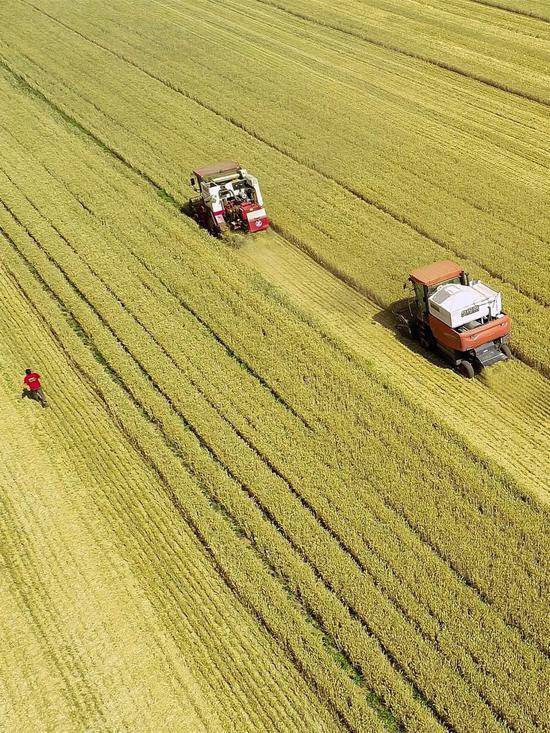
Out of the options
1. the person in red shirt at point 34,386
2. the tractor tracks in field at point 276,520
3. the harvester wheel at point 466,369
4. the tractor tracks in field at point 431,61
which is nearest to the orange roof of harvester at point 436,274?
the harvester wheel at point 466,369

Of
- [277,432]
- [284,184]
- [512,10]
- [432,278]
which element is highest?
[512,10]

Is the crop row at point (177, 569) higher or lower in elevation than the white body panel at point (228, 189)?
lower

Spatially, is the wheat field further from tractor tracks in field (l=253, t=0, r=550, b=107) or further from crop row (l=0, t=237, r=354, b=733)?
tractor tracks in field (l=253, t=0, r=550, b=107)

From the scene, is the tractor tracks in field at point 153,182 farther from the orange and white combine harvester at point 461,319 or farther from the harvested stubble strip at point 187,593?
the harvested stubble strip at point 187,593

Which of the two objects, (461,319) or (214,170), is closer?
(461,319)

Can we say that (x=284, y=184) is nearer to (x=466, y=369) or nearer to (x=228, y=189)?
(x=228, y=189)

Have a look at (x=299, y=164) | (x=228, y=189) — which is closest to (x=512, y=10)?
(x=299, y=164)

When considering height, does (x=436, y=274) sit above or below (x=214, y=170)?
below

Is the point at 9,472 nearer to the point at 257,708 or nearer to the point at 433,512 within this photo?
the point at 257,708
